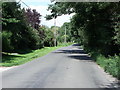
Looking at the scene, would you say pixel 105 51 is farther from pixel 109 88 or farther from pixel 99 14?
pixel 109 88

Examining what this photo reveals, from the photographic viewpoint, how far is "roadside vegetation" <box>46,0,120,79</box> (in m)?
17.2

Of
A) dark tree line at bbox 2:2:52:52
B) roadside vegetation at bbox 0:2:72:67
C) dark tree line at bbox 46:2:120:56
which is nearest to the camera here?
dark tree line at bbox 46:2:120:56

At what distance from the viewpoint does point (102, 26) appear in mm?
27859

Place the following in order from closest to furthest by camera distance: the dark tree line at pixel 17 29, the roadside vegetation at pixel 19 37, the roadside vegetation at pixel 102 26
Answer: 1. the roadside vegetation at pixel 102 26
2. the roadside vegetation at pixel 19 37
3. the dark tree line at pixel 17 29

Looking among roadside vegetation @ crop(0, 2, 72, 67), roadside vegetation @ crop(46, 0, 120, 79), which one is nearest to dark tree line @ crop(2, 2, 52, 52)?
roadside vegetation @ crop(0, 2, 72, 67)

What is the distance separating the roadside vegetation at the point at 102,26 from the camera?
17245 mm

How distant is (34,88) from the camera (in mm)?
10633

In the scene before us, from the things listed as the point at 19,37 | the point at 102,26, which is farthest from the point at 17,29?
the point at 102,26

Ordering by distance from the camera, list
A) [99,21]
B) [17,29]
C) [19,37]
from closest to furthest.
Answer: [99,21], [17,29], [19,37]

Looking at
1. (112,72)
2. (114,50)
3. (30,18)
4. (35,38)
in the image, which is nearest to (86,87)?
(112,72)

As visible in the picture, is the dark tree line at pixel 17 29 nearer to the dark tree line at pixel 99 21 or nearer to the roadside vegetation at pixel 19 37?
the roadside vegetation at pixel 19 37

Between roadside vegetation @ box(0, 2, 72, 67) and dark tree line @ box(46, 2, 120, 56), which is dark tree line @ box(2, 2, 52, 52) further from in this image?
dark tree line @ box(46, 2, 120, 56)

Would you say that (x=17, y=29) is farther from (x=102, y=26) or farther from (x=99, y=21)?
(x=102, y=26)

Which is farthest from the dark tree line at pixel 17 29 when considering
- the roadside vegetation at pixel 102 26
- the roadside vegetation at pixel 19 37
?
the roadside vegetation at pixel 102 26
